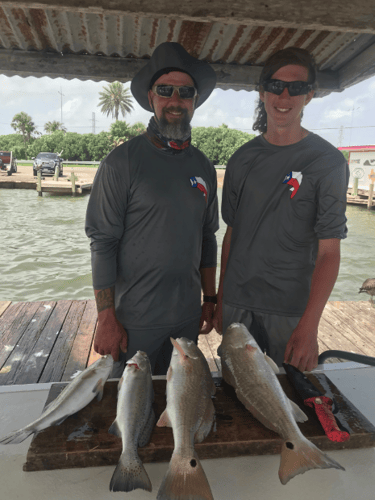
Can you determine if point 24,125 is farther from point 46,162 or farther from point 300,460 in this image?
point 300,460

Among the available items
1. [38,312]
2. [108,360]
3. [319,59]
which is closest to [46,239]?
[38,312]

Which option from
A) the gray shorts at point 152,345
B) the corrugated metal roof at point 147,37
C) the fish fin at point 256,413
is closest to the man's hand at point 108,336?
the gray shorts at point 152,345

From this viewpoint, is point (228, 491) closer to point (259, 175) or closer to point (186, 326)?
point (186, 326)

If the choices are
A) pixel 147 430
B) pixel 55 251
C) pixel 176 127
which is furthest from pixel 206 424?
pixel 55 251

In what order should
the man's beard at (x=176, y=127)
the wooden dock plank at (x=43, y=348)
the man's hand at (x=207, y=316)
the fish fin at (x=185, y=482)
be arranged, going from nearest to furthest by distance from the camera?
the fish fin at (x=185, y=482) < the man's beard at (x=176, y=127) < the man's hand at (x=207, y=316) < the wooden dock plank at (x=43, y=348)

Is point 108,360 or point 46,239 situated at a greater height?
point 108,360

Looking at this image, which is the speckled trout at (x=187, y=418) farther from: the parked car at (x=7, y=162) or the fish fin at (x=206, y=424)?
the parked car at (x=7, y=162)

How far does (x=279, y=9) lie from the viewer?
2.48 metres

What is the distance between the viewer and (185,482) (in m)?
1.10

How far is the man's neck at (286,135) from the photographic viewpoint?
2398 mm

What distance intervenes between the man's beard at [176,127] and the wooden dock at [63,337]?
3.08m

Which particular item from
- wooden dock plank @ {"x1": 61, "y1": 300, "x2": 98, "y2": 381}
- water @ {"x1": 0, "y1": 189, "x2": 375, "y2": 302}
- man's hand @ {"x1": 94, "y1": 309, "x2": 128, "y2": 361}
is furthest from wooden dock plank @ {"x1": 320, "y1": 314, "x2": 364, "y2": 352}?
water @ {"x1": 0, "y1": 189, "x2": 375, "y2": 302}

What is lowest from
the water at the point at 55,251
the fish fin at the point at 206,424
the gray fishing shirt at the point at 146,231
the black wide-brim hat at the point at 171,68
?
the water at the point at 55,251

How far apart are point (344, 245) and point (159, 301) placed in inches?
831
